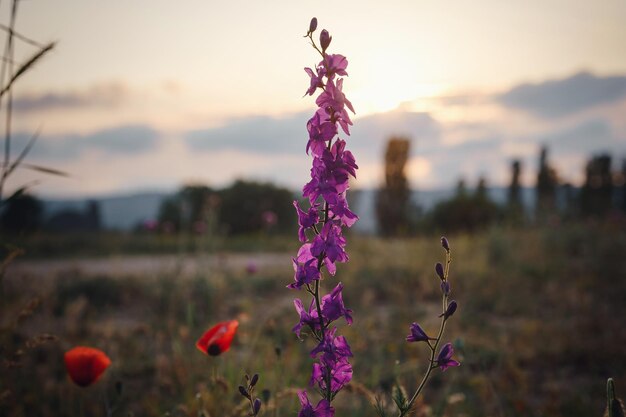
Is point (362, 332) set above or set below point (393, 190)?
below

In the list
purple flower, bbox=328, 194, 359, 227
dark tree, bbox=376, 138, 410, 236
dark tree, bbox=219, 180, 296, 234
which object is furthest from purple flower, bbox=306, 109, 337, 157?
dark tree, bbox=219, 180, 296, 234

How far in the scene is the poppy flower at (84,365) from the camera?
197 centimetres

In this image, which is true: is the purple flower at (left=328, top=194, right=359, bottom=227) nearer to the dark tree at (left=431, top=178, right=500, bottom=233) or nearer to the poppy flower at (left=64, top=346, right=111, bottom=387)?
the poppy flower at (left=64, top=346, right=111, bottom=387)

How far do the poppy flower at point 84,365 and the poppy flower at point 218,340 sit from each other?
39 centimetres

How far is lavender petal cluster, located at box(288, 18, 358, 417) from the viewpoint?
116 cm

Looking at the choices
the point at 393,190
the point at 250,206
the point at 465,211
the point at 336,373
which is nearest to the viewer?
the point at 336,373

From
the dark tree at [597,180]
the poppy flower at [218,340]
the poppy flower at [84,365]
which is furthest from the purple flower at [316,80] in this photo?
the dark tree at [597,180]

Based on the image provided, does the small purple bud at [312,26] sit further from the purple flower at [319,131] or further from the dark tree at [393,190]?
the dark tree at [393,190]

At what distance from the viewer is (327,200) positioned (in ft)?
3.72

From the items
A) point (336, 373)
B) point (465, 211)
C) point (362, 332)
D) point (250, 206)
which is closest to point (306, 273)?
point (336, 373)

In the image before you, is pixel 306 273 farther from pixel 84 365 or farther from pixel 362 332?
pixel 362 332

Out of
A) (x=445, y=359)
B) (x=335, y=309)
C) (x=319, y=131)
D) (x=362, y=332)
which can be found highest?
(x=319, y=131)

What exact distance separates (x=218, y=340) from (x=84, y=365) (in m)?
0.52

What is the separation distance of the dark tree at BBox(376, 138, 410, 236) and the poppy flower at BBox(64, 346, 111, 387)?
1764 centimetres
